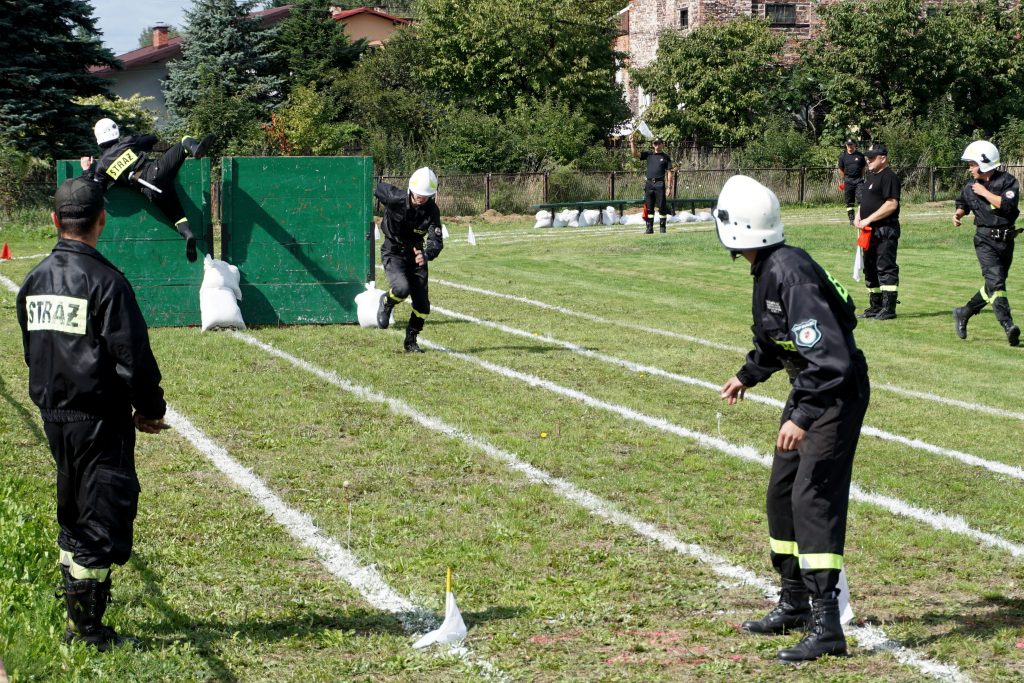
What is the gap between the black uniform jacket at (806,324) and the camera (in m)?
5.19

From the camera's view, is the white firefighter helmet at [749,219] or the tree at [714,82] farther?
the tree at [714,82]

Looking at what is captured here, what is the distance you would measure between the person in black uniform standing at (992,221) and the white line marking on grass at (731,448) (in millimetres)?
5349

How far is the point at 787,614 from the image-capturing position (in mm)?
5660

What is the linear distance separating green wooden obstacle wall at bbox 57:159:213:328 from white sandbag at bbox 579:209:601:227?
69.8ft

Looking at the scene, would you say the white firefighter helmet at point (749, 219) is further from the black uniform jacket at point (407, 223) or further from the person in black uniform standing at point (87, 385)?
the black uniform jacket at point (407, 223)

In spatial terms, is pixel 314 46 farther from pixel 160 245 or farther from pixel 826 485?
pixel 826 485

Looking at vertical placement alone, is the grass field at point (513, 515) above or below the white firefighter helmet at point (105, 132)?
below

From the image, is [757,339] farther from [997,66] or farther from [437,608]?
[997,66]

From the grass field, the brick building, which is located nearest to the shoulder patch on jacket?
the grass field

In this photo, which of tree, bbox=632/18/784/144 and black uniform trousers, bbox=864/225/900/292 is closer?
black uniform trousers, bbox=864/225/900/292

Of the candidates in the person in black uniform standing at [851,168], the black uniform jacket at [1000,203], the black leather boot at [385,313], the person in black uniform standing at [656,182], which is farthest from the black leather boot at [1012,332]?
the person in black uniform standing at [656,182]

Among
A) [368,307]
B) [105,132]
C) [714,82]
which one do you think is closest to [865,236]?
[368,307]

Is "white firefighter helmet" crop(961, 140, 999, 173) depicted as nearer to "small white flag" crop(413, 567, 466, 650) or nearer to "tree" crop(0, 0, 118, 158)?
"small white flag" crop(413, 567, 466, 650)

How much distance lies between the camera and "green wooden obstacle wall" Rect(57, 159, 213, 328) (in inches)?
600
